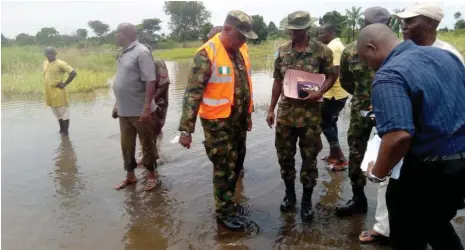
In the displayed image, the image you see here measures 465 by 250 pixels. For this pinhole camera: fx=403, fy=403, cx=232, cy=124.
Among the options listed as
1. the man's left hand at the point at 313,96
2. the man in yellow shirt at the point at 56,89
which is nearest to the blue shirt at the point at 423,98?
the man's left hand at the point at 313,96

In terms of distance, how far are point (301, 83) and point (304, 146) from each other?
22.5 inches

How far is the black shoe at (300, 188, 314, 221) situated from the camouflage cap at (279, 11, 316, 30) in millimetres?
1464

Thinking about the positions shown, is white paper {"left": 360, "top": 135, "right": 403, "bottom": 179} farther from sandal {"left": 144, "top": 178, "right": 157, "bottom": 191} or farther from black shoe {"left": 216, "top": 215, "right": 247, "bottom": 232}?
sandal {"left": 144, "top": 178, "right": 157, "bottom": 191}

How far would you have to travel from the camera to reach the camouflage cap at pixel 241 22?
3.23m

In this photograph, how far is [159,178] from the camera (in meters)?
4.99

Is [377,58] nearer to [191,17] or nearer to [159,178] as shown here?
[159,178]

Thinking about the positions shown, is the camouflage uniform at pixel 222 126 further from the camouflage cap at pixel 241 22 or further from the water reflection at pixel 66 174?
the water reflection at pixel 66 174

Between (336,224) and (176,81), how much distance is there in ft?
41.0

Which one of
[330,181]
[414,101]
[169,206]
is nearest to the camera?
[414,101]

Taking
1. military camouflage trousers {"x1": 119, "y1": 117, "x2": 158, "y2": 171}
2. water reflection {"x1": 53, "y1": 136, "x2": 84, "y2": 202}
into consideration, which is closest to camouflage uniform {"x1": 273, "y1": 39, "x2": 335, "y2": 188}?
military camouflage trousers {"x1": 119, "y1": 117, "x2": 158, "y2": 171}

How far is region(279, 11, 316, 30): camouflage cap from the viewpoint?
3.45 metres

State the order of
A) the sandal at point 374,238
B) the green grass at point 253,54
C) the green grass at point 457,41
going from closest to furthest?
the sandal at point 374,238, the green grass at point 457,41, the green grass at point 253,54

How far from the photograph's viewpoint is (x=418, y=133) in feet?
6.92

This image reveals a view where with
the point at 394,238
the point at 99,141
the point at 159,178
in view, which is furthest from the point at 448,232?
the point at 99,141
